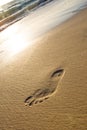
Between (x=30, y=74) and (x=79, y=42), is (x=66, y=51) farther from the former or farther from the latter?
(x=30, y=74)

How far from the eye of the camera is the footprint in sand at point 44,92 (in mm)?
4180

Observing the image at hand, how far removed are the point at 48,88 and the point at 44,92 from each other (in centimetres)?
12

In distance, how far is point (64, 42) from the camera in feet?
21.9

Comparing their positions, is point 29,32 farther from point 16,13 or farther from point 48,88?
point 16,13

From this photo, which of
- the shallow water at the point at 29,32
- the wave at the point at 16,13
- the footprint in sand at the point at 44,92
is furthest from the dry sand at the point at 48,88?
the wave at the point at 16,13

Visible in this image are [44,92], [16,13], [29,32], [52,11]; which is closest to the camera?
[44,92]

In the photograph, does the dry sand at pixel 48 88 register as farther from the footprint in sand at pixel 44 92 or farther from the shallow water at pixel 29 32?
the shallow water at pixel 29 32

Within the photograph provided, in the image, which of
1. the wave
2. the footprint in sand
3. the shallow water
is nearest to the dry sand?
the footprint in sand

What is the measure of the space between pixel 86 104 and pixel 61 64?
1788 mm

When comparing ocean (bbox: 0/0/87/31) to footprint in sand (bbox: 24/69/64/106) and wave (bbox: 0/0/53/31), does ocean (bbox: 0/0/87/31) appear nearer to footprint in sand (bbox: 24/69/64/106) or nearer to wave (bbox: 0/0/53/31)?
wave (bbox: 0/0/53/31)

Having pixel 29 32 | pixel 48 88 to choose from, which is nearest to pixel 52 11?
pixel 29 32

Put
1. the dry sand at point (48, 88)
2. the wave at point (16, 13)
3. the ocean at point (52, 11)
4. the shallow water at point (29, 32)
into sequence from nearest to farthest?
1. the dry sand at point (48, 88)
2. the shallow water at point (29, 32)
3. the ocean at point (52, 11)
4. the wave at point (16, 13)

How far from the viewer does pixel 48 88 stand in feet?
14.5

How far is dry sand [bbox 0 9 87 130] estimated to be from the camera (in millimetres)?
3556
